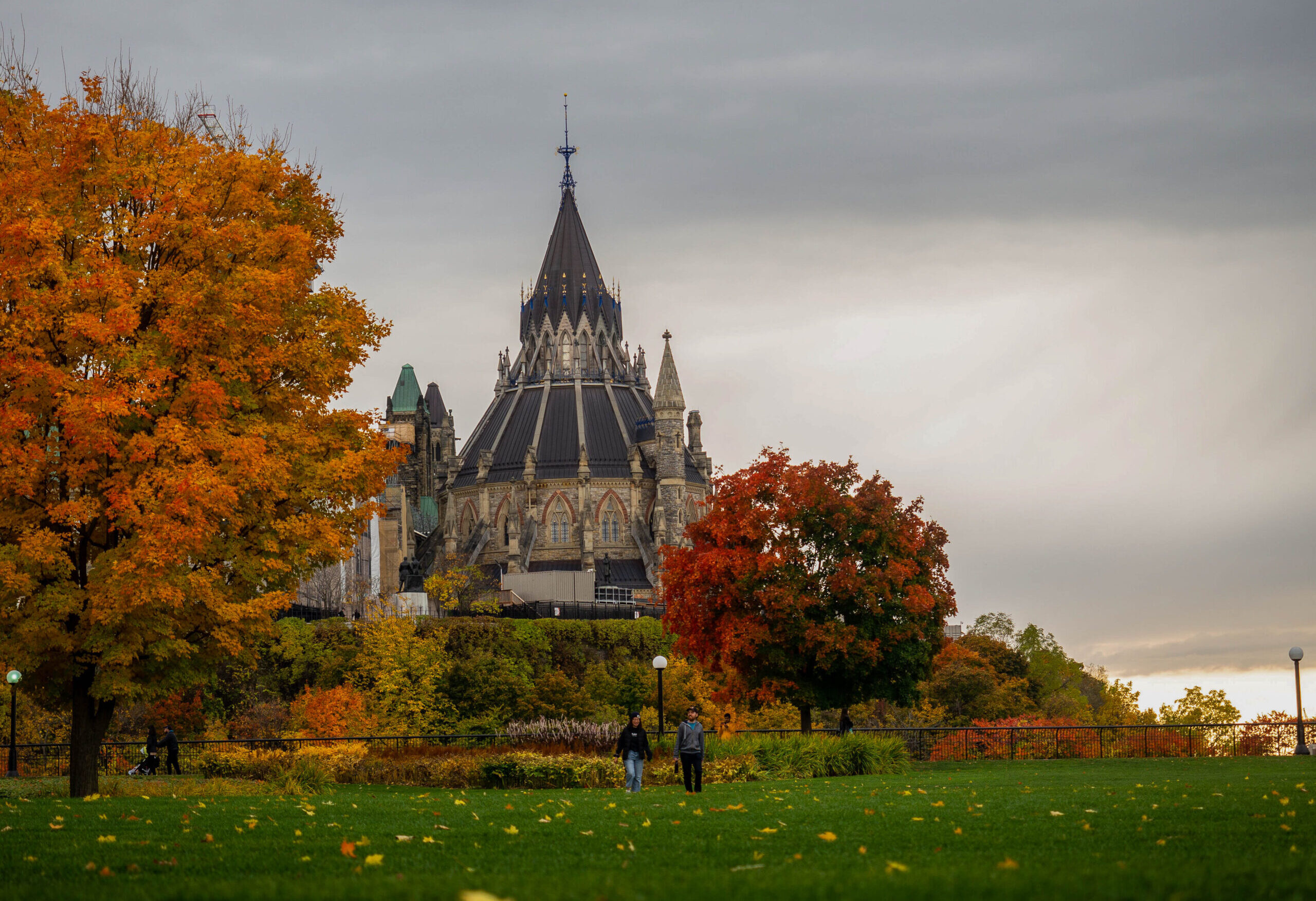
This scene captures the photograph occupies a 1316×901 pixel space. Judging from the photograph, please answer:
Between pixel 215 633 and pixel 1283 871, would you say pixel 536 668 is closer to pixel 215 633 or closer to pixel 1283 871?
pixel 215 633

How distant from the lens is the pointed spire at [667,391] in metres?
116

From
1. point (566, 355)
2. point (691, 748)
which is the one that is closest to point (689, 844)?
point (691, 748)

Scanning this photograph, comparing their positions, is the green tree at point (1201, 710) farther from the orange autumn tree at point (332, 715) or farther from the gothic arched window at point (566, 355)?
the gothic arched window at point (566, 355)

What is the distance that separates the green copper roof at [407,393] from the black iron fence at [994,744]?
75360 mm

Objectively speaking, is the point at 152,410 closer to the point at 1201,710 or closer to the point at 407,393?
the point at 1201,710

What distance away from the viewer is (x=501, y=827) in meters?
13.7

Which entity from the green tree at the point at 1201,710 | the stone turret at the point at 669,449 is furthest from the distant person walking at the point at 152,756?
the stone turret at the point at 669,449

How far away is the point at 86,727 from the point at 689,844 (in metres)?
15.3

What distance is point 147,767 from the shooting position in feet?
108

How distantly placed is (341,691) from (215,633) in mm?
30129

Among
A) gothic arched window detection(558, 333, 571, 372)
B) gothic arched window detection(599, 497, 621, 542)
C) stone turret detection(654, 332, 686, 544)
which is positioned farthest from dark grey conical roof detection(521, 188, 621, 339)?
gothic arched window detection(599, 497, 621, 542)

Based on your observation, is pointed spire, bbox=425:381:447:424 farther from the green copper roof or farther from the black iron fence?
the black iron fence

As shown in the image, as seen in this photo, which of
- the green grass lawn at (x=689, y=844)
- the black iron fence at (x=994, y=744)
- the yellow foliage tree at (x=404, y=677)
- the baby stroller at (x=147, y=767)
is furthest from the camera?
the yellow foliage tree at (x=404, y=677)

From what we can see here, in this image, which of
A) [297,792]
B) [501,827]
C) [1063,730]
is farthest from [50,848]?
[1063,730]
